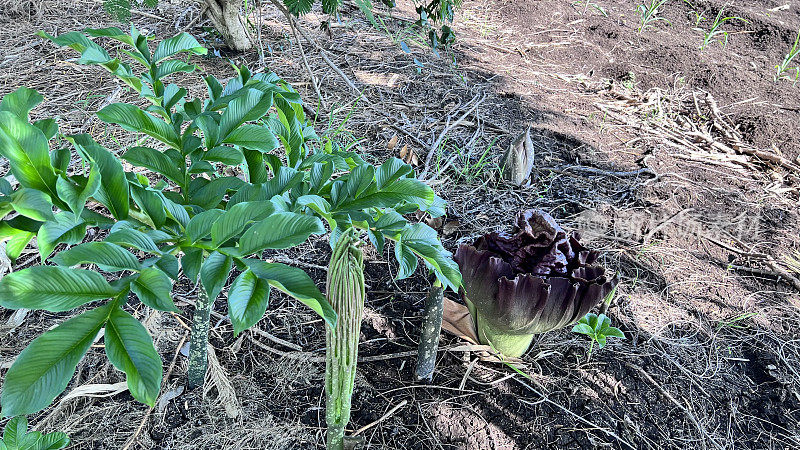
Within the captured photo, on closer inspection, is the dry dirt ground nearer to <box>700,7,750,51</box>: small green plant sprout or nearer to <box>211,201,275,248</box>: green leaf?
<box>700,7,750,51</box>: small green plant sprout

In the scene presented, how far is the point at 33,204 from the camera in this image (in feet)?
2.68

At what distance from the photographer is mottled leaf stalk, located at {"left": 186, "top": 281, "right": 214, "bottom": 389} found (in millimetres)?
1261

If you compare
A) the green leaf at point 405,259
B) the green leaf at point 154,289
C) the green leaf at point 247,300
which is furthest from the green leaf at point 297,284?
the green leaf at point 405,259

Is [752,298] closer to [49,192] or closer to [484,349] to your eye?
[484,349]

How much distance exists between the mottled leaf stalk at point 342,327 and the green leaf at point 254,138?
254 mm

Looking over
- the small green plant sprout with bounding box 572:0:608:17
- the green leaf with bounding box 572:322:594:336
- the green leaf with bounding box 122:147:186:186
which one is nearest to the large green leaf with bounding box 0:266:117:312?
the green leaf with bounding box 122:147:186:186

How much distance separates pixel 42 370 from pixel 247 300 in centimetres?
27

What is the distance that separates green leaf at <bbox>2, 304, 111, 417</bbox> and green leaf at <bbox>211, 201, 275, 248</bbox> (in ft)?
0.73

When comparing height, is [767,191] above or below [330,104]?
below

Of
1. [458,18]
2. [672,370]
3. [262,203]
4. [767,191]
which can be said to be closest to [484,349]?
[672,370]

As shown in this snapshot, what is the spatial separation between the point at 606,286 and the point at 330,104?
1607 millimetres

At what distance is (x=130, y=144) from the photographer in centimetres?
222

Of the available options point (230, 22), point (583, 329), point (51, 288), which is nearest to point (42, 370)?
point (51, 288)

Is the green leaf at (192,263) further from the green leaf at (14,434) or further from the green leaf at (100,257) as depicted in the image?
the green leaf at (14,434)
